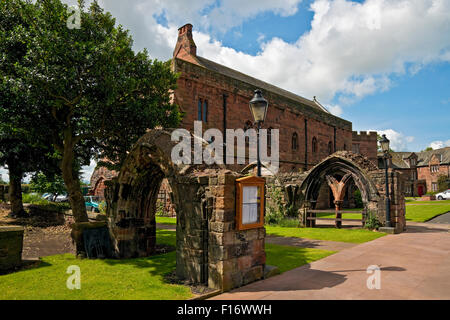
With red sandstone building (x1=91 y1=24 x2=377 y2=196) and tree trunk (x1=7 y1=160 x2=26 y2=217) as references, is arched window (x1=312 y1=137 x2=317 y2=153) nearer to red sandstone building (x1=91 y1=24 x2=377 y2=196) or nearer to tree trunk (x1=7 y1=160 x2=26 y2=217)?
red sandstone building (x1=91 y1=24 x2=377 y2=196)

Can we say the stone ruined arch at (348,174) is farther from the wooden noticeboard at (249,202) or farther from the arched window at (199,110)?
the wooden noticeboard at (249,202)

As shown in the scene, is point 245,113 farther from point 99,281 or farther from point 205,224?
point 99,281

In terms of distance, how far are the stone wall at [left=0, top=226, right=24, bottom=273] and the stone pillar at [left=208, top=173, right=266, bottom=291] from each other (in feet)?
17.1

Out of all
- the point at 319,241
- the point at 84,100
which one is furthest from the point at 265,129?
the point at 84,100

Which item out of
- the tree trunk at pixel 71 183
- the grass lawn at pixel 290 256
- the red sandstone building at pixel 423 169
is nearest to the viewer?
the grass lawn at pixel 290 256

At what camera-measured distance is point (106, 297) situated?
5.45m

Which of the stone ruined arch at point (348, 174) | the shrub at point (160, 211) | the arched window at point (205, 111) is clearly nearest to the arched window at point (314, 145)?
the arched window at point (205, 111)

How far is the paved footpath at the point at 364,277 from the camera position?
545 centimetres

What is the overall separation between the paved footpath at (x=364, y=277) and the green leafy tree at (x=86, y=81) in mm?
7542

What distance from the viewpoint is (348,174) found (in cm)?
1584

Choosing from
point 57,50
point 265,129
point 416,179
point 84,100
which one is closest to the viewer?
point 57,50

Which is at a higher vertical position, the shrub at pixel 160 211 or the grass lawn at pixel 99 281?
the shrub at pixel 160 211

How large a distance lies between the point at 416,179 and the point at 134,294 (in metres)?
63.3
